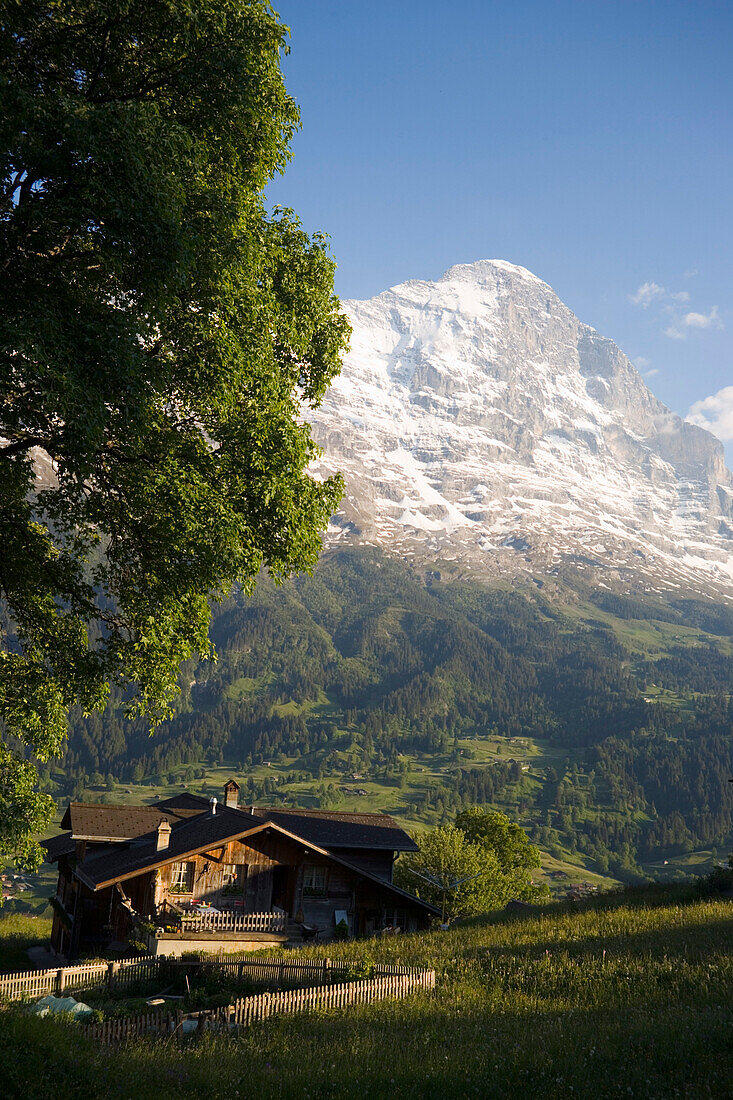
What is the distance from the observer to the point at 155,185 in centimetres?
1067

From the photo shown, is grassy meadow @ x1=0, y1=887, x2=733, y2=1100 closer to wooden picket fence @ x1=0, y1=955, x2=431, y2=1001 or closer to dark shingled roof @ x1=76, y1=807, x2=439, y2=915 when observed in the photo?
wooden picket fence @ x1=0, y1=955, x2=431, y2=1001

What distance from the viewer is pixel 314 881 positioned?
151 feet

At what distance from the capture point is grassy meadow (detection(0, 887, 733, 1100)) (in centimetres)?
1188

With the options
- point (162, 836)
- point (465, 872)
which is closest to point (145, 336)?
point (162, 836)

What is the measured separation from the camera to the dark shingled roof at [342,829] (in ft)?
164

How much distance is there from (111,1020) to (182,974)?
878 cm

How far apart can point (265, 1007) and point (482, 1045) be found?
23.4 feet

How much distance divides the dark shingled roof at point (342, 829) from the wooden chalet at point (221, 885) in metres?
0.13

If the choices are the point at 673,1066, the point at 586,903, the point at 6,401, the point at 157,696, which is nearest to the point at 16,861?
the point at 157,696

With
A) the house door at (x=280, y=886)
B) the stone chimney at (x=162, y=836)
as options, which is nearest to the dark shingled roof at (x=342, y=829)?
the house door at (x=280, y=886)

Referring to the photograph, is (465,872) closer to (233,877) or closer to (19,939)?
(233,877)

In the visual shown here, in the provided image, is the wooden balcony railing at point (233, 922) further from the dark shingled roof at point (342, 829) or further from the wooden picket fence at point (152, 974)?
the wooden picket fence at point (152, 974)

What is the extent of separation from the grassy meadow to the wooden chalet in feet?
59.2

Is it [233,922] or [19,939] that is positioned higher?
[233,922]
